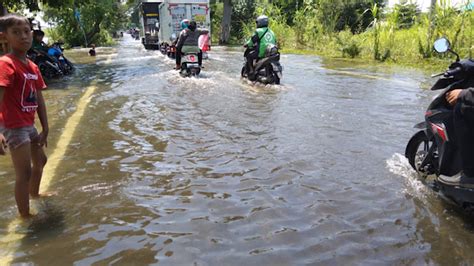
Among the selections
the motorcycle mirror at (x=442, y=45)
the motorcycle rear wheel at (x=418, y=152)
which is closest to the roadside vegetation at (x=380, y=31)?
the motorcycle rear wheel at (x=418, y=152)

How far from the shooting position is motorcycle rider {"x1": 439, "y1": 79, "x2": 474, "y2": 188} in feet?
11.9

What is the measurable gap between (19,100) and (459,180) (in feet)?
13.2

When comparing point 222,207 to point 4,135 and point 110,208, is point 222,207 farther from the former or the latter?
point 4,135

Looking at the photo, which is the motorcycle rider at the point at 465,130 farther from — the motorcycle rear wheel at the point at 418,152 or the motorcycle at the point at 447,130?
the motorcycle rear wheel at the point at 418,152

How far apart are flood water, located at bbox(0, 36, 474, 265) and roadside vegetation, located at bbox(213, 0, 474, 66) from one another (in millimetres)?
8707

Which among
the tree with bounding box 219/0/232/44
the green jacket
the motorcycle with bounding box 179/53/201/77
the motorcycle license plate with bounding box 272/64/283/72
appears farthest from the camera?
the tree with bounding box 219/0/232/44

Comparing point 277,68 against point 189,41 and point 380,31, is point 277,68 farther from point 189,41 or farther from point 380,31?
point 380,31

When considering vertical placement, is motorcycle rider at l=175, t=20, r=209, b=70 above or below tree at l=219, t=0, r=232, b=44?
below

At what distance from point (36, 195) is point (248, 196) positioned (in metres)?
2.19

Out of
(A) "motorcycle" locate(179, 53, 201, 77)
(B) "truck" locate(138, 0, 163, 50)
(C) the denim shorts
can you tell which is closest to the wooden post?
(C) the denim shorts

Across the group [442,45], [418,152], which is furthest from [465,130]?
[418,152]

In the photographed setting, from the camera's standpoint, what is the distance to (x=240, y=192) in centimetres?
450

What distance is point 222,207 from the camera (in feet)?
13.6

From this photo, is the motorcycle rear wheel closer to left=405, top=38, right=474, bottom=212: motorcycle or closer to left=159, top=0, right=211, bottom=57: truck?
left=405, top=38, right=474, bottom=212: motorcycle
